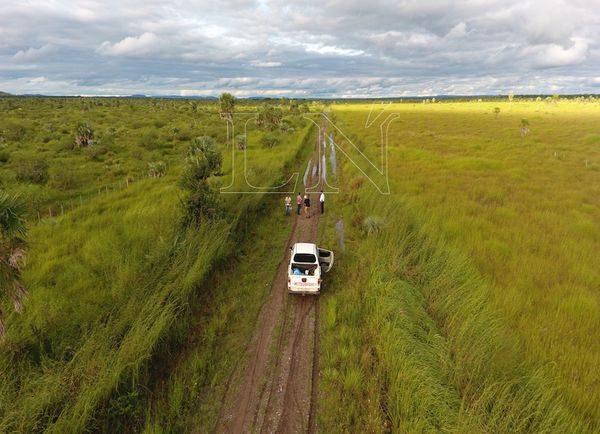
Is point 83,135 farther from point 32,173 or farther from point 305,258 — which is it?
point 305,258

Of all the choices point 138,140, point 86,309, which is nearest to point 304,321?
point 86,309

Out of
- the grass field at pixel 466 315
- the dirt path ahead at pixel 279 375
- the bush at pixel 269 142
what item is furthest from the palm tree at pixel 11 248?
the bush at pixel 269 142

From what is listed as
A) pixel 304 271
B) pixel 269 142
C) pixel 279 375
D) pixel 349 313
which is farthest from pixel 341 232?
pixel 269 142

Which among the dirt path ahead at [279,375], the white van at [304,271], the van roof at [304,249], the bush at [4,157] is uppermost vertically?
the bush at [4,157]

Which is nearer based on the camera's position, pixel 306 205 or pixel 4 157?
pixel 306 205

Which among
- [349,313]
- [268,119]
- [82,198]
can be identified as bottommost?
[349,313]

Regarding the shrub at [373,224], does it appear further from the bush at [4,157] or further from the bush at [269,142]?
the bush at [4,157]

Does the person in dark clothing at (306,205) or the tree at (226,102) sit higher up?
the tree at (226,102)

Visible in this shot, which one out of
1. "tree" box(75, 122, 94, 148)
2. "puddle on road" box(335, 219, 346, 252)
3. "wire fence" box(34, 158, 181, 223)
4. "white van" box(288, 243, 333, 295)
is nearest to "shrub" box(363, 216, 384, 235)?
"puddle on road" box(335, 219, 346, 252)
